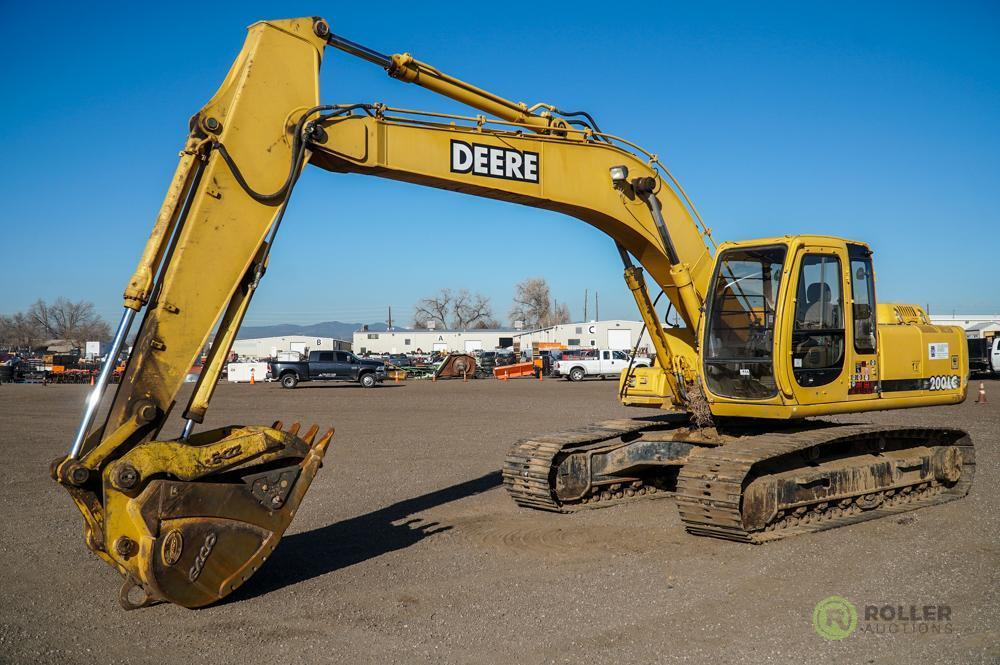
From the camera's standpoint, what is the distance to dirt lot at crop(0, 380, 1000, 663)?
18.6ft

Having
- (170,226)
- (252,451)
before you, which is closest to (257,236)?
(170,226)

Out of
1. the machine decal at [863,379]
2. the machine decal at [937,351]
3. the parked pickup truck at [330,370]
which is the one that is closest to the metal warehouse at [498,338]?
the parked pickup truck at [330,370]

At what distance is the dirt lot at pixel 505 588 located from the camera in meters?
5.66

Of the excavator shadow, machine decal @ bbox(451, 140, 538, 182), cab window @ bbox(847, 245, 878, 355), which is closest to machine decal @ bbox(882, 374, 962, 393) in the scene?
cab window @ bbox(847, 245, 878, 355)

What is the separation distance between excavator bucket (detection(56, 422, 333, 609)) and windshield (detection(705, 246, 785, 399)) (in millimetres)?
4718

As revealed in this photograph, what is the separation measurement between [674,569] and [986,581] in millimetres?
2551

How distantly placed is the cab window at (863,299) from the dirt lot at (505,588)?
2.04 metres

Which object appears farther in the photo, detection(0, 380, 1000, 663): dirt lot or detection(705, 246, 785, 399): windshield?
detection(705, 246, 785, 399): windshield

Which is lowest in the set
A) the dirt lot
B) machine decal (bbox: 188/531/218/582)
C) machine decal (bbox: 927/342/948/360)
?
the dirt lot

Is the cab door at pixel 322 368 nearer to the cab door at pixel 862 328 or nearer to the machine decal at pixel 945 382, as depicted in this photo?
the machine decal at pixel 945 382

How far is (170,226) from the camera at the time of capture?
6.60m

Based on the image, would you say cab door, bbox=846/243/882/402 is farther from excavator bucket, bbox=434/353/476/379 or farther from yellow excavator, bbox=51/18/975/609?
excavator bucket, bbox=434/353/476/379

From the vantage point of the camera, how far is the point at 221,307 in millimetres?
6762

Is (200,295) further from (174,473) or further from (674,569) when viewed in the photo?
(674,569)
